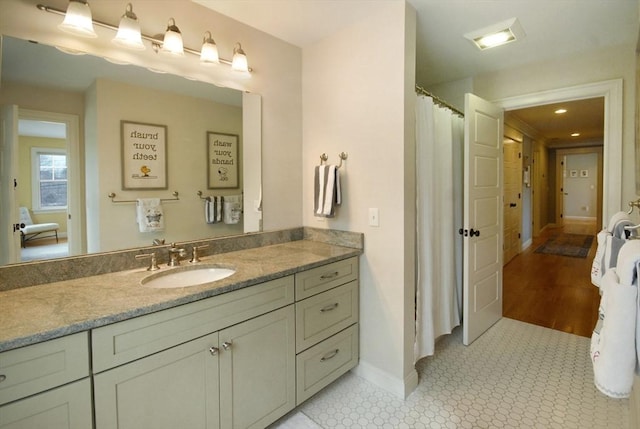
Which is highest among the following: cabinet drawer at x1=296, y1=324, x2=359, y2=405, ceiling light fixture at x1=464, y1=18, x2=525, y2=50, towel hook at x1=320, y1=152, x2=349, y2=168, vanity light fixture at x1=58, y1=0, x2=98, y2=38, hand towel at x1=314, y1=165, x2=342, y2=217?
ceiling light fixture at x1=464, y1=18, x2=525, y2=50

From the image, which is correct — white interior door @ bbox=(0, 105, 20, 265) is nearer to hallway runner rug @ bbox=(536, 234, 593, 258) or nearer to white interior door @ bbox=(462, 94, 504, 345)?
white interior door @ bbox=(462, 94, 504, 345)

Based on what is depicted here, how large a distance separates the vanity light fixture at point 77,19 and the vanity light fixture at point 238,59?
74 cm

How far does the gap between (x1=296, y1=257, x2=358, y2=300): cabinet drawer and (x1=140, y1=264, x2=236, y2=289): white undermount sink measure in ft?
1.24

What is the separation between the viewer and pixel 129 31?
5.12ft

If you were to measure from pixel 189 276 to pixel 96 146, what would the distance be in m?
0.80

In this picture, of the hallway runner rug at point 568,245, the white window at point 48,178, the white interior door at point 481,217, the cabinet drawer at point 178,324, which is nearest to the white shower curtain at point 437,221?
the white interior door at point 481,217

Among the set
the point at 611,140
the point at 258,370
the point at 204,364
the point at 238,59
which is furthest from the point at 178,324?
the point at 611,140

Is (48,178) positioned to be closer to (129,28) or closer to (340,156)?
(129,28)

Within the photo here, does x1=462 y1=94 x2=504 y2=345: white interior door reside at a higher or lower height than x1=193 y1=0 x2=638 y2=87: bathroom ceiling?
lower

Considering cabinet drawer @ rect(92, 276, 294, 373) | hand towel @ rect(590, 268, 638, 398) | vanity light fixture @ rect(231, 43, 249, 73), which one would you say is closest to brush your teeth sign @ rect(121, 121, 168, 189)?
vanity light fixture @ rect(231, 43, 249, 73)

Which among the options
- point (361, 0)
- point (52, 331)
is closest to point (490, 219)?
point (361, 0)

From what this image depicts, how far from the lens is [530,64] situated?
277cm

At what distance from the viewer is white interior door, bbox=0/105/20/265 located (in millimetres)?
1368

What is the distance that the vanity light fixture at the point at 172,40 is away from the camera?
168cm
